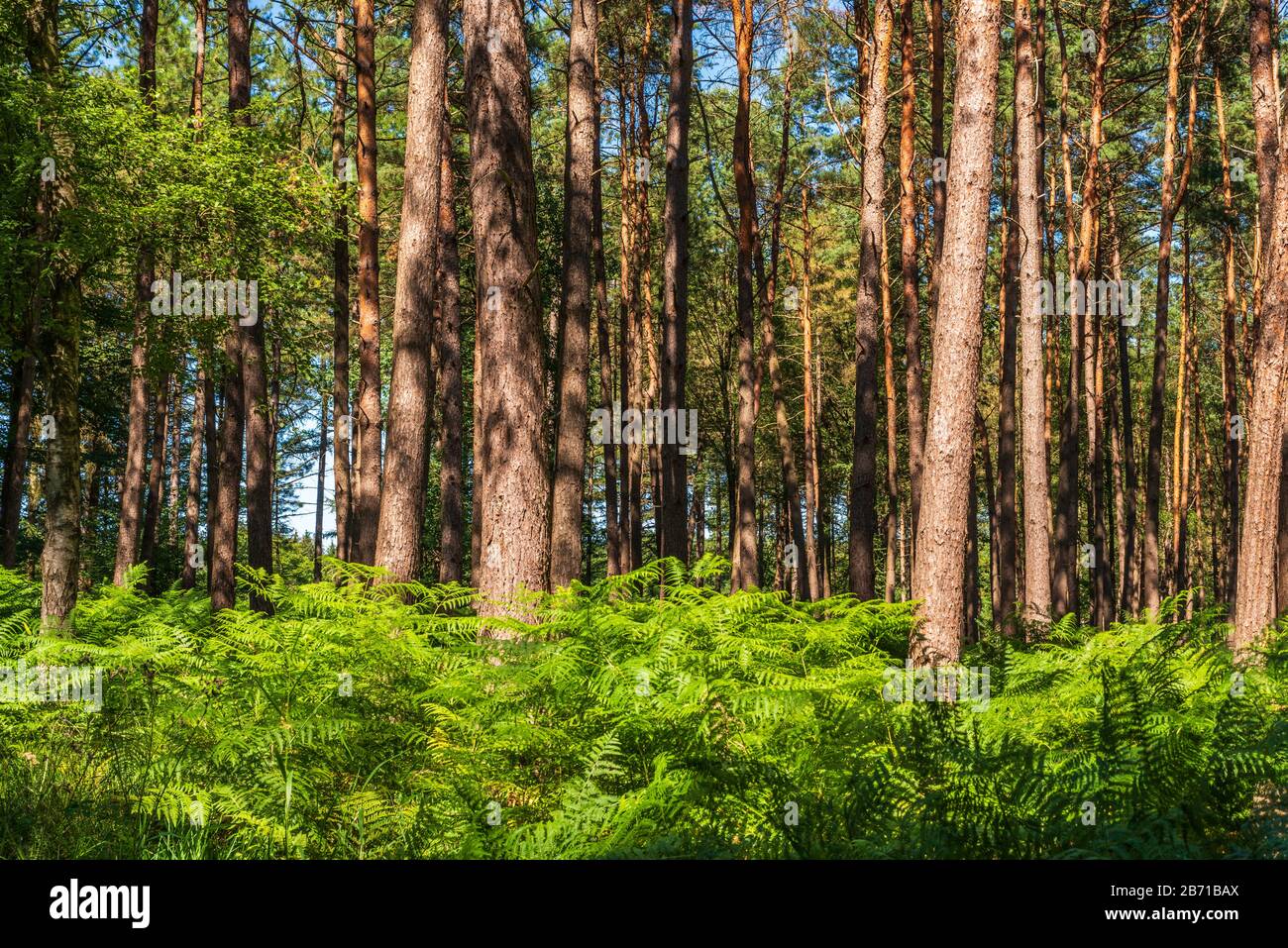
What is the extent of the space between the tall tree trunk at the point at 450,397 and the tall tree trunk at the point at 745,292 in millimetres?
5252

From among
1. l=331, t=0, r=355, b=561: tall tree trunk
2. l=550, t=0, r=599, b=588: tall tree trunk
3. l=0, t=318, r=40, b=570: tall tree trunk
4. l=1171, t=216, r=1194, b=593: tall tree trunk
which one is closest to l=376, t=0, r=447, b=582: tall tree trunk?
l=550, t=0, r=599, b=588: tall tree trunk

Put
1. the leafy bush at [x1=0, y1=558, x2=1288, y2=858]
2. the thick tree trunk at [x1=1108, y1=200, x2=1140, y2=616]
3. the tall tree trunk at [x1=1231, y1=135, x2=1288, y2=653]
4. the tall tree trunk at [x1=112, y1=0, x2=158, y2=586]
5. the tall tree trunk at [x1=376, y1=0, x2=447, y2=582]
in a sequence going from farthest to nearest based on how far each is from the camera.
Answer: the thick tree trunk at [x1=1108, y1=200, x2=1140, y2=616] < the tall tree trunk at [x1=112, y1=0, x2=158, y2=586] < the tall tree trunk at [x1=376, y1=0, x2=447, y2=582] < the tall tree trunk at [x1=1231, y1=135, x2=1288, y2=653] < the leafy bush at [x1=0, y1=558, x2=1288, y2=858]

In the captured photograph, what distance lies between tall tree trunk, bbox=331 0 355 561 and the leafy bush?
9.65 m

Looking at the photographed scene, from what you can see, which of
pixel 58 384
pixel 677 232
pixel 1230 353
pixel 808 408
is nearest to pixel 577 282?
pixel 677 232

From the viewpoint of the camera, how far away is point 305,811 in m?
4.39

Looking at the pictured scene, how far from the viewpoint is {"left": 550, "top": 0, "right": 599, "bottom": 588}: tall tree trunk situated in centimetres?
1074

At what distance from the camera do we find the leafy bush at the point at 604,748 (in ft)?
12.3

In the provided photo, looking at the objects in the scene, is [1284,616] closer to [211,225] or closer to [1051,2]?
[211,225]

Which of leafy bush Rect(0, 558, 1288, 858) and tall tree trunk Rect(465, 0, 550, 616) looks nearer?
leafy bush Rect(0, 558, 1288, 858)

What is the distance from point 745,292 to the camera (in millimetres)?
18109

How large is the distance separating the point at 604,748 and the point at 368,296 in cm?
1101

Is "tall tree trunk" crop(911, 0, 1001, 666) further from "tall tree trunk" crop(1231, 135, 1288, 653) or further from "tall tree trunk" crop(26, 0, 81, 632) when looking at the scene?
"tall tree trunk" crop(26, 0, 81, 632)
